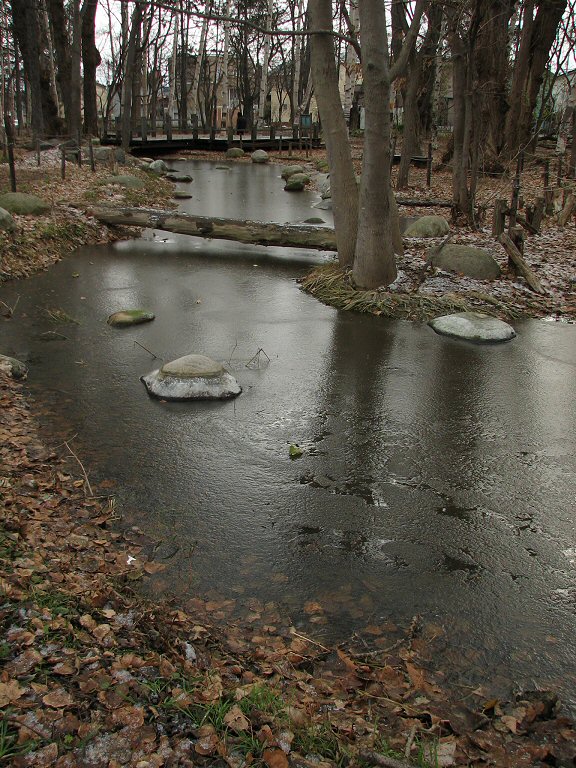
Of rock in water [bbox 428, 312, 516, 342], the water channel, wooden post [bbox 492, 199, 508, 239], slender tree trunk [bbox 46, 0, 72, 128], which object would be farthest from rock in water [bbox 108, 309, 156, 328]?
slender tree trunk [bbox 46, 0, 72, 128]

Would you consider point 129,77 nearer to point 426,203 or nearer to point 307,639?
point 426,203

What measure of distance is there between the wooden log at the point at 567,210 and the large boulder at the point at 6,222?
1058 cm

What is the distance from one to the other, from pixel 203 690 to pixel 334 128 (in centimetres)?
935

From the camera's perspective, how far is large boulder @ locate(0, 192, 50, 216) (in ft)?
42.5

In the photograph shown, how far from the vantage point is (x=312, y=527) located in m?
4.53

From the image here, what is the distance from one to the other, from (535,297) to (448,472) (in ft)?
18.5

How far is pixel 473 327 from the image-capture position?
28.2 feet

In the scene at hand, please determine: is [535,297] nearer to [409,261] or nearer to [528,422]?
[409,261]

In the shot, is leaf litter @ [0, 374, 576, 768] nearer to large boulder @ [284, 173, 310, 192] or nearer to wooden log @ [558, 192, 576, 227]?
wooden log @ [558, 192, 576, 227]

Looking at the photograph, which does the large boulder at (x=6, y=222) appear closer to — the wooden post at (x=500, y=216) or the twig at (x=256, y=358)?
the twig at (x=256, y=358)

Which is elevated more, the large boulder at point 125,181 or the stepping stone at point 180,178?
the stepping stone at point 180,178

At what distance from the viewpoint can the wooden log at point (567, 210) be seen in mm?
13117

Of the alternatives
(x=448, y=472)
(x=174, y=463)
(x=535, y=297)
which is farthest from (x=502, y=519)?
(x=535, y=297)

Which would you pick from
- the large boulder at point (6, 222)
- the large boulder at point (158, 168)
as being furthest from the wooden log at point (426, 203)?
the large boulder at point (6, 222)
